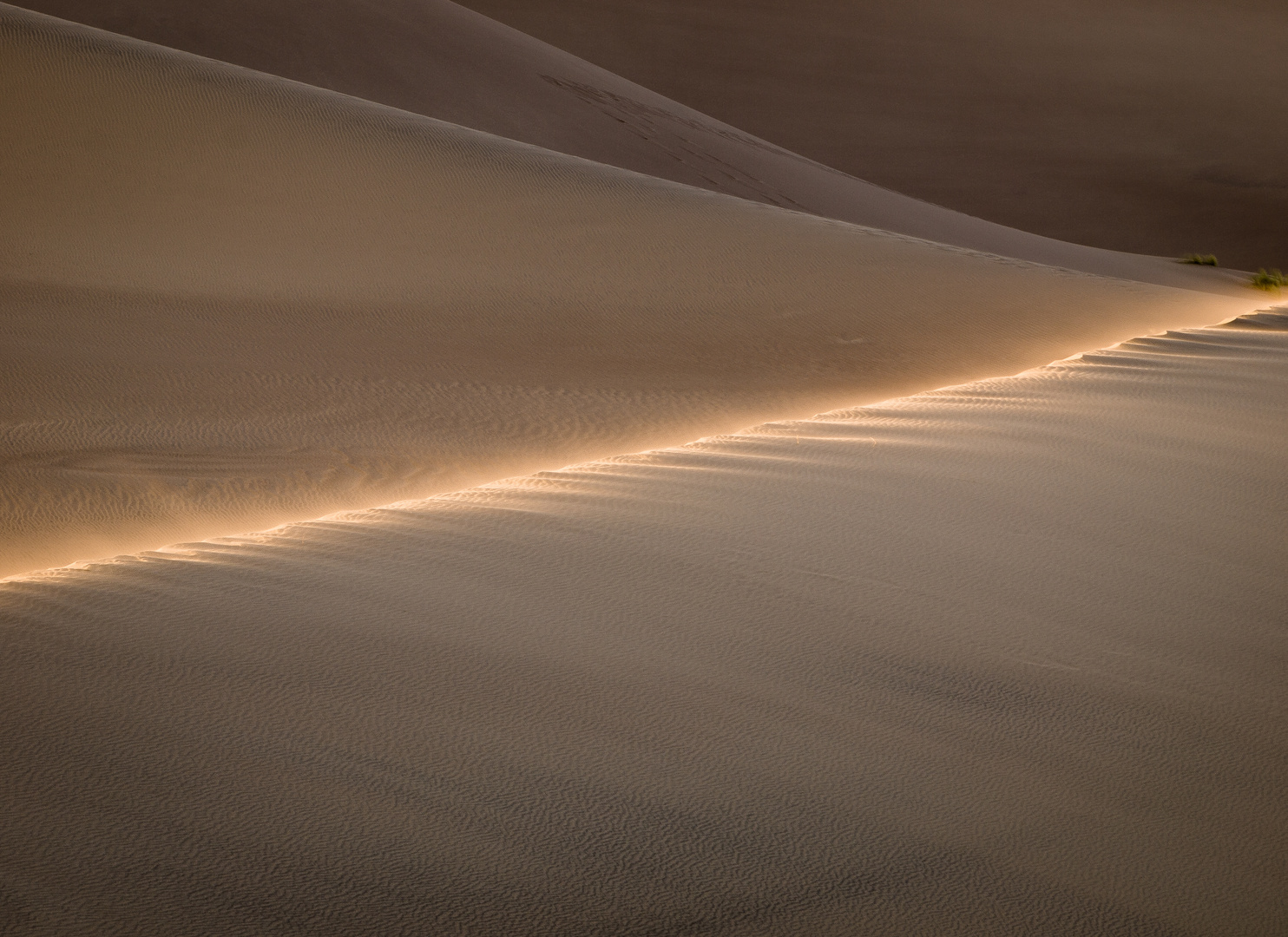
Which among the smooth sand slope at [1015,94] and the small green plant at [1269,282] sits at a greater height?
the smooth sand slope at [1015,94]

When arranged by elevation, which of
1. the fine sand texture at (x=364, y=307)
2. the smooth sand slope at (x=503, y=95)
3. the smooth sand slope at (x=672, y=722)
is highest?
the smooth sand slope at (x=503, y=95)

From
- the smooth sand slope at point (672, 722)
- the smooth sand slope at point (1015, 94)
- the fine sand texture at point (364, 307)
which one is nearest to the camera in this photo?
the smooth sand slope at point (672, 722)

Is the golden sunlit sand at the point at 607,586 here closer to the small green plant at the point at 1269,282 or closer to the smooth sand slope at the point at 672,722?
the smooth sand slope at the point at 672,722

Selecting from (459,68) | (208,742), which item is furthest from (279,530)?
(459,68)

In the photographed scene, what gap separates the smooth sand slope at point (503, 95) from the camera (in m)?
12.4

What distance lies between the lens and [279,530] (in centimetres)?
267

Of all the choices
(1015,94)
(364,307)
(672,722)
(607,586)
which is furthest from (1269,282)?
(1015,94)

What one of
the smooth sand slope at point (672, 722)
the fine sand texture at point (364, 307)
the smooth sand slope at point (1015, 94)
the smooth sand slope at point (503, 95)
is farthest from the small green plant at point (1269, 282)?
the smooth sand slope at point (672, 722)

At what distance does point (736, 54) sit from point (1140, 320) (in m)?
24.5

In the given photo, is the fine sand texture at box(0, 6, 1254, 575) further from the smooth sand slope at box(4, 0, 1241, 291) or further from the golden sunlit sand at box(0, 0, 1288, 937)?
the smooth sand slope at box(4, 0, 1241, 291)

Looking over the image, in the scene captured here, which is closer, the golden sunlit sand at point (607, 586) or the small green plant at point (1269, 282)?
the golden sunlit sand at point (607, 586)

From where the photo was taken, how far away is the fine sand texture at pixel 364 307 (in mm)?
3701

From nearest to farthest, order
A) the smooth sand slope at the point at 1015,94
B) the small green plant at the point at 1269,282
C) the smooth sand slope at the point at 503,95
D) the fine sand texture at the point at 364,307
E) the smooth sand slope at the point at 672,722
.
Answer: the smooth sand slope at the point at 672,722
the fine sand texture at the point at 364,307
the small green plant at the point at 1269,282
the smooth sand slope at the point at 503,95
the smooth sand slope at the point at 1015,94

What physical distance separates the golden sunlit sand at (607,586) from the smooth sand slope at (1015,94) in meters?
16.9
